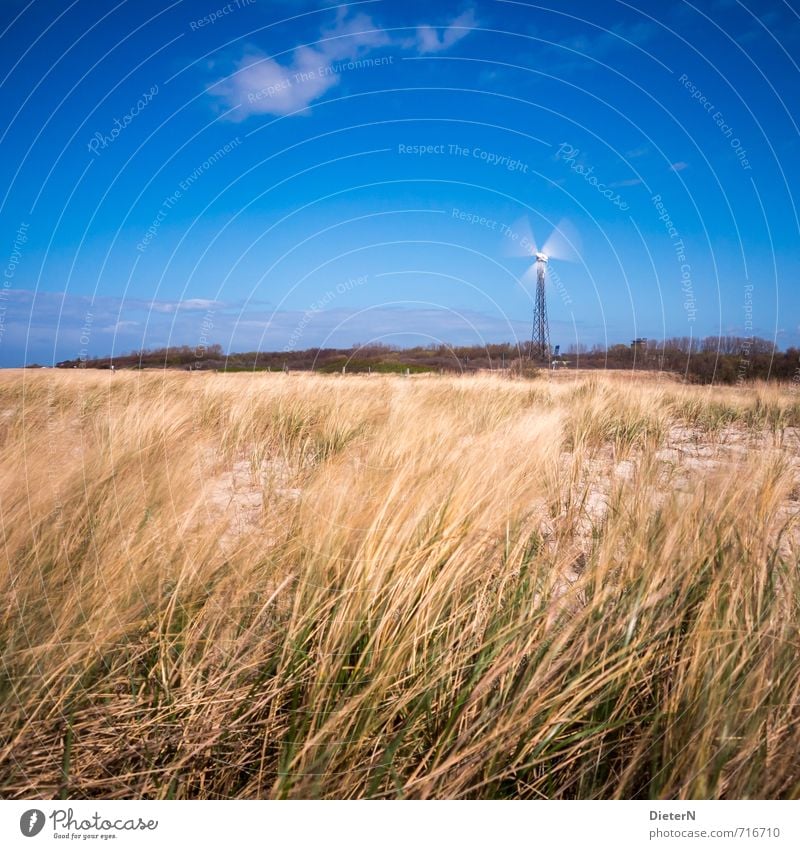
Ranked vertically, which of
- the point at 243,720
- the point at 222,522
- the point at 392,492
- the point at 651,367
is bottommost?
the point at 243,720

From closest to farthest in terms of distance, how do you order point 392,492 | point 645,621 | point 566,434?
point 645,621 < point 392,492 < point 566,434

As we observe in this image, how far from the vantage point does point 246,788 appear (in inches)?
45.3

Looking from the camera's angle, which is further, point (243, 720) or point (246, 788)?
point (243, 720)

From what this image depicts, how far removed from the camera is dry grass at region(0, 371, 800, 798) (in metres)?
1.18

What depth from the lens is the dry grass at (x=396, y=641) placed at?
118cm

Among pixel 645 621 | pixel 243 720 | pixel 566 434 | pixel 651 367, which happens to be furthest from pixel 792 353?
pixel 243 720

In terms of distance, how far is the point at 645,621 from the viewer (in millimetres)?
1478

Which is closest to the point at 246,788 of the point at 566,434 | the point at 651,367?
the point at 566,434

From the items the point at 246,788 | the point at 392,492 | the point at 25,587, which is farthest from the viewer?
the point at 392,492

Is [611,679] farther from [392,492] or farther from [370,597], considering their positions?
[392,492]

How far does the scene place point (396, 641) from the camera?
146cm

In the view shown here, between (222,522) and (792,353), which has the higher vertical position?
(792,353)
